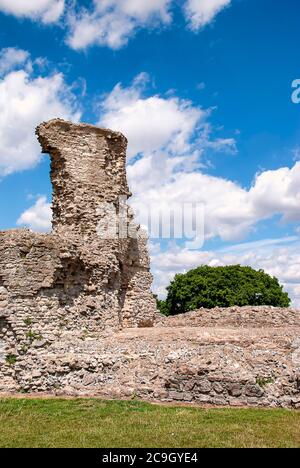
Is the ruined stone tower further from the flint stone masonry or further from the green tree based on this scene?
the green tree

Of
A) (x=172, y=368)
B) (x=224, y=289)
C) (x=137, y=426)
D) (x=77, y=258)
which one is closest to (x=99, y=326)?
(x=77, y=258)

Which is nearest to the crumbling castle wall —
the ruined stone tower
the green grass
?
the ruined stone tower

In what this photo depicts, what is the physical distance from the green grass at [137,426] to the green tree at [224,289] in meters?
32.9

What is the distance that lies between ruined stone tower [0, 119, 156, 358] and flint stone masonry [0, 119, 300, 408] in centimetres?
4

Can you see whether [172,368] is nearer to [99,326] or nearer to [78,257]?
[99,326]

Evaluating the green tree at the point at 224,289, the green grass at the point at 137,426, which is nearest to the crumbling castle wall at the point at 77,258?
the green grass at the point at 137,426

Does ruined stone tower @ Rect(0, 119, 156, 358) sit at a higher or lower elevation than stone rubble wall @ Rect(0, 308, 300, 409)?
higher

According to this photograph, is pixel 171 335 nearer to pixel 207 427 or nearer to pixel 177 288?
pixel 207 427

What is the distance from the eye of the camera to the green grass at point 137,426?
9008mm

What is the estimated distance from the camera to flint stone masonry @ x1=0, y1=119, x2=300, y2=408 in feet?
41.7

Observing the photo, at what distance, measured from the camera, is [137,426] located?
33.2 ft

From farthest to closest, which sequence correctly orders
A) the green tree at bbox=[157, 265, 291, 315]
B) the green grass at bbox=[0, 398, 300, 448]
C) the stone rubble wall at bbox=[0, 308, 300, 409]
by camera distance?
the green tree at bbox=[157, 265, 291, 315] < the stone rubble wall at bbox=[0, 308, 300, 409] < the green grass at bbox=[0, 398, 300, 448]

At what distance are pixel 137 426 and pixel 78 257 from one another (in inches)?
293
